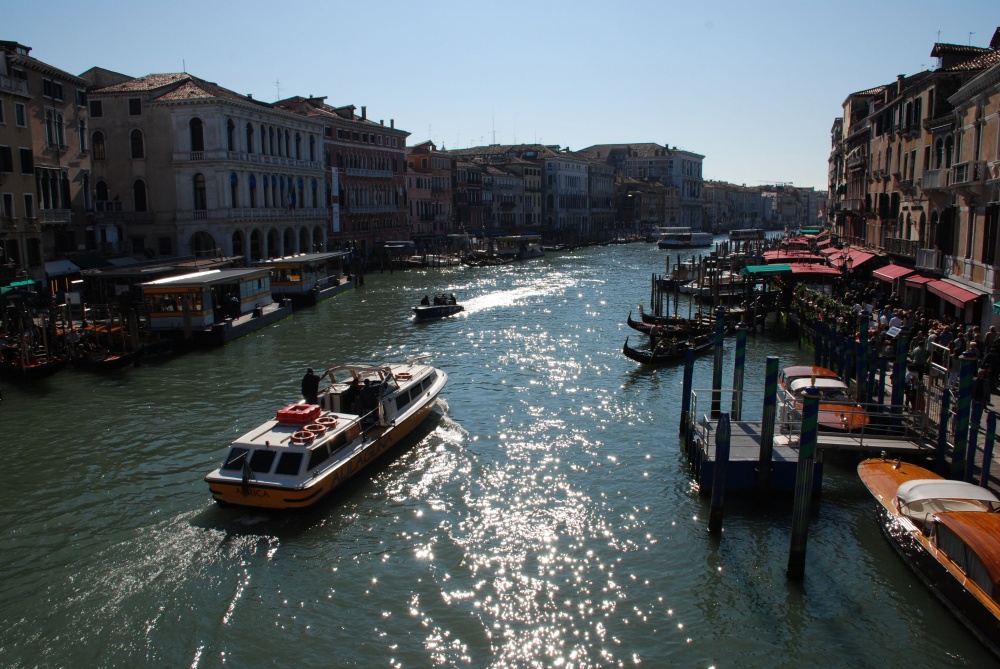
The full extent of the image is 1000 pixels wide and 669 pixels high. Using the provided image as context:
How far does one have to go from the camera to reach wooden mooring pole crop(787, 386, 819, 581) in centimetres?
1018

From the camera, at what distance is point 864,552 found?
11.3m

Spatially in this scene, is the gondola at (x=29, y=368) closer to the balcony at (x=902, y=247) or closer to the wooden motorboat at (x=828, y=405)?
the wooden motorboat at (x=828, y=405)

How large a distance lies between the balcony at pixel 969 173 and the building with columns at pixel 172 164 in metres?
34.1

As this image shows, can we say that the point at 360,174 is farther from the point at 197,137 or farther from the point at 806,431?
the point at 806,431

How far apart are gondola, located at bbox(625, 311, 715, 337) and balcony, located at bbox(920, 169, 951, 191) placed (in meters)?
7.87

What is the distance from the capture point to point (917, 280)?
2431cm

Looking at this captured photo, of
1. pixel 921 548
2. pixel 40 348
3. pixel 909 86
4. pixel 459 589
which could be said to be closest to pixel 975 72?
pixel 909 86

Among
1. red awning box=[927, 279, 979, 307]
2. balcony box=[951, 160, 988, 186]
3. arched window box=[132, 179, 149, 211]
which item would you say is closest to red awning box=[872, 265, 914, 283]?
red awning box=[927, 279, 979, 307]

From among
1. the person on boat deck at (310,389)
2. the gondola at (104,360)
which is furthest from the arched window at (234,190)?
the person on boat deck at (310,389)

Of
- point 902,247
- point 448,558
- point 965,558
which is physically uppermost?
point 902,247

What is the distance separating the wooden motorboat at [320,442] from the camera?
12289mm

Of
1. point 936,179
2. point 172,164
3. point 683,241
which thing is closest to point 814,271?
point 936,179

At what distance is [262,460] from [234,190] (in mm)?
35159

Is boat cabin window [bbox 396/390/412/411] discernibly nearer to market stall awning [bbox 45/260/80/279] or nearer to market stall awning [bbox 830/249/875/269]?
market stall awning [bbox 45/260/80/279]
